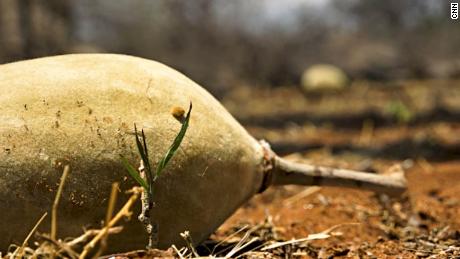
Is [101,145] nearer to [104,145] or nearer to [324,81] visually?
[104,145]

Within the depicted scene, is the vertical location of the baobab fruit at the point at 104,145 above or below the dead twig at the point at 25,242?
above

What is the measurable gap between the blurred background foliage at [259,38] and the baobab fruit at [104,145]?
13.4m

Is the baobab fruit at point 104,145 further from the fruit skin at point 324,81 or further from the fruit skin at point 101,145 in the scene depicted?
the fruit skin at point 324,81

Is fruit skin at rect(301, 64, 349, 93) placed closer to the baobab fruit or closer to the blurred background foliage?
the blurred background foliage

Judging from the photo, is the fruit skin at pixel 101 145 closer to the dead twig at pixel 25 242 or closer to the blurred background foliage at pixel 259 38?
the dead twig at pixel 25 242

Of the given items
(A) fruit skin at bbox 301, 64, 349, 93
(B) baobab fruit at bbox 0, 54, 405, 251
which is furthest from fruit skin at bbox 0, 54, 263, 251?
(A) fruit skin at bbox 301, 64, 349, 93

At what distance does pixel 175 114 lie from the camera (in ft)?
6.93

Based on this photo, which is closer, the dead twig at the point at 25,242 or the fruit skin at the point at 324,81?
the dead twig at the point at 25,242

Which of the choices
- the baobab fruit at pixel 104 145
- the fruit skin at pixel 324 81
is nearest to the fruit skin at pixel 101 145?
the baobab fruit at pixel 104 145

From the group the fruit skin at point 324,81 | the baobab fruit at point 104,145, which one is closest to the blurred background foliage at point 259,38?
the fruit skin at point 324,81

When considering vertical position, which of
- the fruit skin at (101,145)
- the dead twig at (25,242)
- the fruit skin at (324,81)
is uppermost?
the fruit skin at (324,81)

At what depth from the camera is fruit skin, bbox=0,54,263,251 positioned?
6.33 feet

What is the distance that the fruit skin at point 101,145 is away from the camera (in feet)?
6.33

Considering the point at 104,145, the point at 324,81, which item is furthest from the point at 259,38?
the point at 104,145
